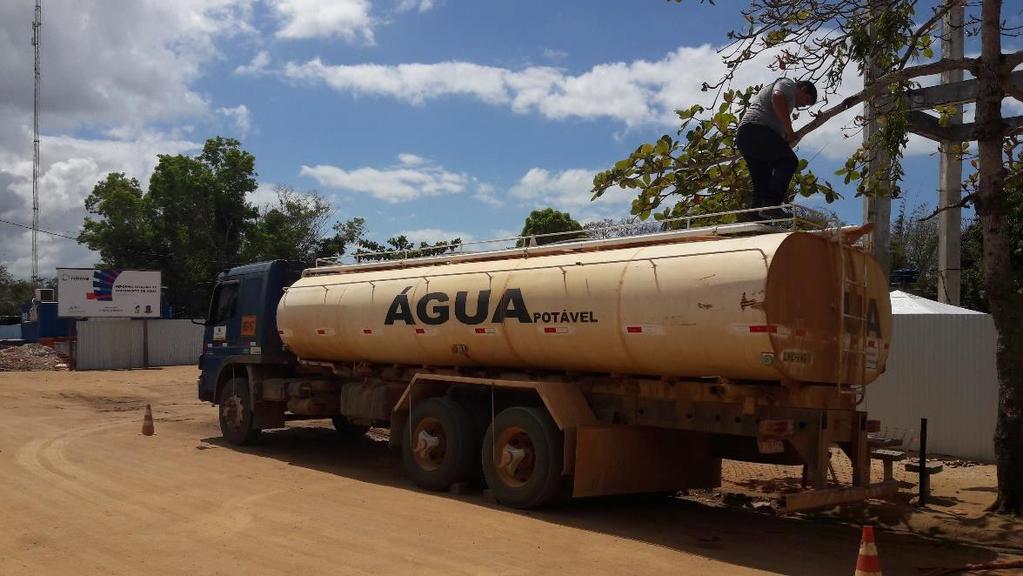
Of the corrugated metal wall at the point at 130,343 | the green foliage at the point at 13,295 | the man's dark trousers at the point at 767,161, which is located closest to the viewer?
the man's dark trousers at the point at 767,161

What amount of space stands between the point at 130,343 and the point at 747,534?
32345 mm

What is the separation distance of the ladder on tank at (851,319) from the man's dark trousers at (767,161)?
1.29 metres

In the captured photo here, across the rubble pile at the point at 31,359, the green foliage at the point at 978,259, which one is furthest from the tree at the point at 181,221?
the green foliage at the point at 978,259

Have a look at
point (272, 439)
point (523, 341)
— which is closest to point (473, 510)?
point (523, 341)

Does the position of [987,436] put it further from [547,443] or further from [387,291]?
[387,291]

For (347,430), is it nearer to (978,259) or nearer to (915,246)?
(978,259)

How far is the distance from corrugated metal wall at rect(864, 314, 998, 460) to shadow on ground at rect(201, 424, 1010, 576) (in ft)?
13.6

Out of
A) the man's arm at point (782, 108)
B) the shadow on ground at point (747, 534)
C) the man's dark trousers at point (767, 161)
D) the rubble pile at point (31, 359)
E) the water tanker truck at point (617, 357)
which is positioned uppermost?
the man's arm at point (782, 108)

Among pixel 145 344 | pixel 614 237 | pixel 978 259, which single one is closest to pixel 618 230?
pixel 614 237

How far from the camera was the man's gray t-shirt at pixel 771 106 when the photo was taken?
987 centimetres

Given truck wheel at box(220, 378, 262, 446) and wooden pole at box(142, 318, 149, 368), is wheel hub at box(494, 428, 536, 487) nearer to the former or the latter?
truck wheel at box(220, 378, 262, 446)

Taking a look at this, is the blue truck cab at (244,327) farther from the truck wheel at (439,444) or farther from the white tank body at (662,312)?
the truck wheel at (439,444)

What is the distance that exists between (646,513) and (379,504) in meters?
3.09

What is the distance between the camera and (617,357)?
9203 millimetres
